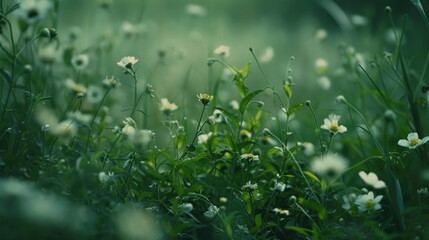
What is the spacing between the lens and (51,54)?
1.53 metres

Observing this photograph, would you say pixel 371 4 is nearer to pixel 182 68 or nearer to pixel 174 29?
pixel 174 29

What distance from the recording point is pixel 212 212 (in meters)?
1.51

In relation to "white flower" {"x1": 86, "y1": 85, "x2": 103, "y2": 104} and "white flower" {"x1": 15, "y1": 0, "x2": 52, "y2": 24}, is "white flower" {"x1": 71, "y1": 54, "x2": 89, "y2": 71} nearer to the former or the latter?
"white flower" {"x1": 86, "y1": 85, "x2": 103, "y2": 104}

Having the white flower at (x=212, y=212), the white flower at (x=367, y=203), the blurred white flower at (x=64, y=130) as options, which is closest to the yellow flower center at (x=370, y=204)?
the white flower at (x=367, y=203)

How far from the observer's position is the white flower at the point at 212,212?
4.92ft

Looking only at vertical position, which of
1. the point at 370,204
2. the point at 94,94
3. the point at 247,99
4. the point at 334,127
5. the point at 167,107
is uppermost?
the point at 94,94

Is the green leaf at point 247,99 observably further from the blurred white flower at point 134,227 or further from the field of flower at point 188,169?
the blurred white flower at point 134,227

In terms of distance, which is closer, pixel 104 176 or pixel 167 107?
pixel 104 176

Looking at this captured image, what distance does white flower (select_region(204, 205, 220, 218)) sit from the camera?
4.92ft

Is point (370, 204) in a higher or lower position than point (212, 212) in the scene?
lower

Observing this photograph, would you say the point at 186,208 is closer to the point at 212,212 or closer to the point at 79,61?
the point at 212,212

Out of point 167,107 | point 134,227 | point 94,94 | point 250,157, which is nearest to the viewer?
point 134,227

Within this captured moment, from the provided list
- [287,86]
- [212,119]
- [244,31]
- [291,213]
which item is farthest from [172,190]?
[244,31]

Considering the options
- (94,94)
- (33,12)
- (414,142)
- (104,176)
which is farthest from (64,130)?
(414,142)
